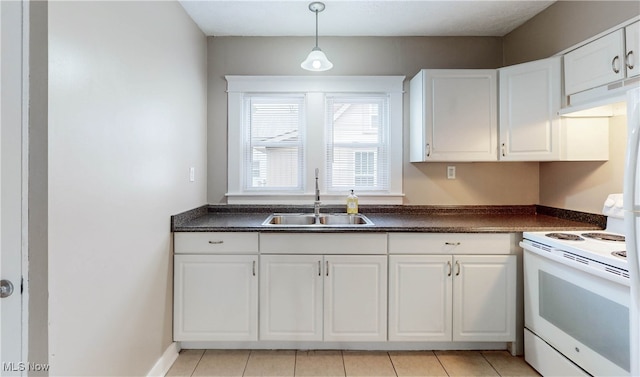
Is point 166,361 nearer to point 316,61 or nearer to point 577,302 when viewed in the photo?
point 316,61

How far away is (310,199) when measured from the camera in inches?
105

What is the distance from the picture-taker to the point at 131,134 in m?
1.52

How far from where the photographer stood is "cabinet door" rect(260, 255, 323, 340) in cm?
200

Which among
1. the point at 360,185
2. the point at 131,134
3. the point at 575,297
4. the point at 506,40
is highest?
the point at 506,40

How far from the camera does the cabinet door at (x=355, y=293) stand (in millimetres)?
2002

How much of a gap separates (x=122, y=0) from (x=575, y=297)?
269cm

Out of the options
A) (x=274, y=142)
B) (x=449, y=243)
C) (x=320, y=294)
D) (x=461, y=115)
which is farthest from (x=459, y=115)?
(x=320, y=294)

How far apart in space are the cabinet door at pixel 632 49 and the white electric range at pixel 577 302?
867 mm

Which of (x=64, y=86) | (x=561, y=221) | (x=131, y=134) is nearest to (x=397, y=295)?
(x=561, y=221)

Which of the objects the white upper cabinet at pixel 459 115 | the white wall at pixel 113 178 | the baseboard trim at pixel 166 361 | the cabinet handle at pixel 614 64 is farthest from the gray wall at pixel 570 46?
the baseboard trim at pixel 166 361

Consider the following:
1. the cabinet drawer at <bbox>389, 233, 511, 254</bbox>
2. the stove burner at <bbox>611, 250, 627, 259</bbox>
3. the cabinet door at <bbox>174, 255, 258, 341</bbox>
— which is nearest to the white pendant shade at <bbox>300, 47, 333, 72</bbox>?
the cabinet drawer at <bbox>389, 233, 511, 254</bbox>

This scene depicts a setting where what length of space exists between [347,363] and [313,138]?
172 centimetres

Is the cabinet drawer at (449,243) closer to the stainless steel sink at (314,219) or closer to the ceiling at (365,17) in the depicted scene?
the stainless steel sink at (314,219)

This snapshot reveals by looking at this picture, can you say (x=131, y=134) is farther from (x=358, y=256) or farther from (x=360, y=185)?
(x=360, y=185)
